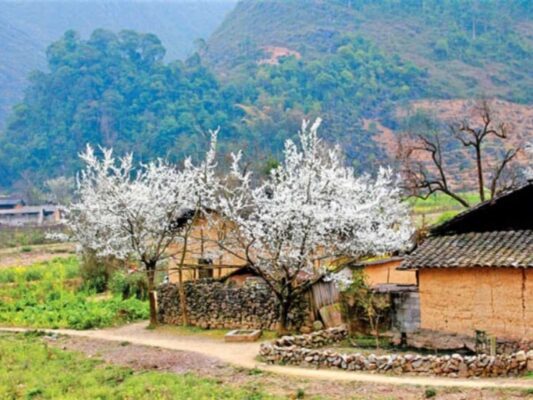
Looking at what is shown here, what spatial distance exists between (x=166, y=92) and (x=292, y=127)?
42896 millimetres

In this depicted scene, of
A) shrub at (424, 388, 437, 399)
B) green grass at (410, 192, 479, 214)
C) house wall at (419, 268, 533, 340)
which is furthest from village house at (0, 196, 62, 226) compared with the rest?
shrub at (424, 388, 437, 399)

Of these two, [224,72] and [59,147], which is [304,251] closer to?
[59,147]

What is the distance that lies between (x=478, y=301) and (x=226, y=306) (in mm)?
10538

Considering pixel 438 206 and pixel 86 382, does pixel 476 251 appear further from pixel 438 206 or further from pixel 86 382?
pixel 438 206

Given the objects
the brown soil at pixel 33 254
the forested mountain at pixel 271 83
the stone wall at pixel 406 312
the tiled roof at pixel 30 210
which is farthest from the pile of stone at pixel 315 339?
the forested mountain at pixel 271 83

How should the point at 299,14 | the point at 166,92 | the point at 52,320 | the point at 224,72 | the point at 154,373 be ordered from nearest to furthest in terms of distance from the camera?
the point at 154,373, the point at 52,320, the point at 166,92, the point at 224,72, the point at 299,14

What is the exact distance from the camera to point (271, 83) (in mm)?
158375

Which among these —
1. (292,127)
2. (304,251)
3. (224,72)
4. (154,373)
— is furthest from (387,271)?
(224,72)

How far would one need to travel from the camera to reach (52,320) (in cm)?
3381

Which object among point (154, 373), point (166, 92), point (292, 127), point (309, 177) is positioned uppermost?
point (166, 92)

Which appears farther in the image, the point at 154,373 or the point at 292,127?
the point at 292,127

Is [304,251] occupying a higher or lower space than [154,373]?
higher

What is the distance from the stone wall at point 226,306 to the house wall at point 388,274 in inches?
216

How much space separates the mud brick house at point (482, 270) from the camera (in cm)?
2045
